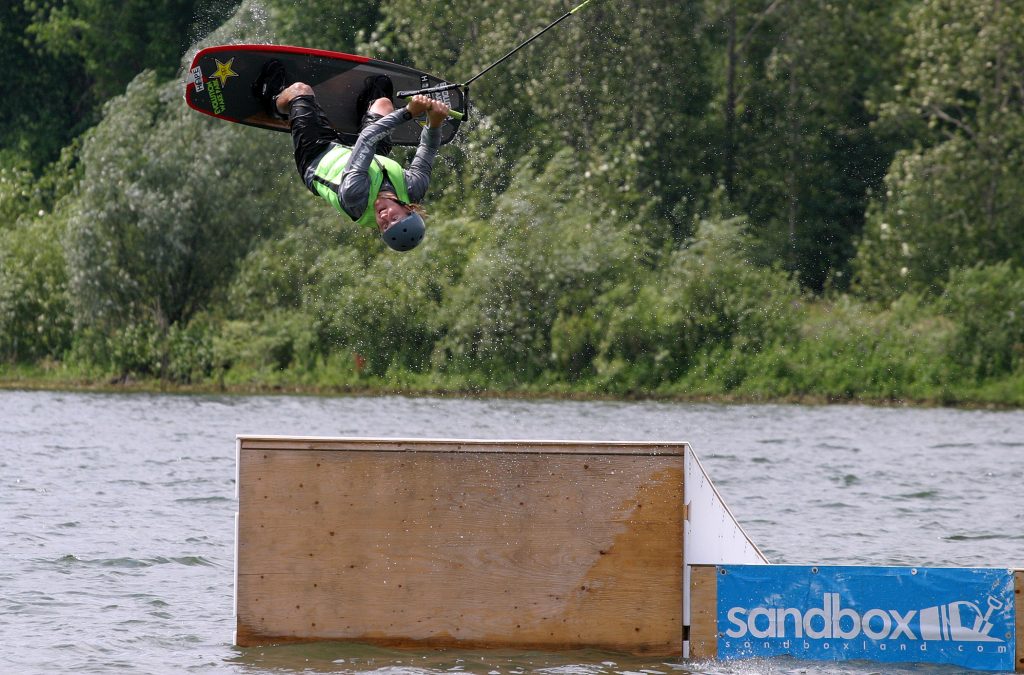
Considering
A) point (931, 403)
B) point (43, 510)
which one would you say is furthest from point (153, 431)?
point (931, 403)

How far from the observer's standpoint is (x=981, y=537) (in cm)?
1426

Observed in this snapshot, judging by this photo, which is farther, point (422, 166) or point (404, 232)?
point (422, 166)

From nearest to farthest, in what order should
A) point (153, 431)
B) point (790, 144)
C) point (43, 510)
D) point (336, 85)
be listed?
point (336, 85), point (43, 510), point (153, 431), point (790, 144)

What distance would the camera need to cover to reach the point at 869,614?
818 cm

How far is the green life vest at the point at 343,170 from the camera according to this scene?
28.7 ft

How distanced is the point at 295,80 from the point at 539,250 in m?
23.2

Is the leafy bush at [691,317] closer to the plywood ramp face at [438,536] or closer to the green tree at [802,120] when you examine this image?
the green tree at [802,120]

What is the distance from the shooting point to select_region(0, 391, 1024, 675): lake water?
28.6ft

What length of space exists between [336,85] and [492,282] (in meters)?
22.8

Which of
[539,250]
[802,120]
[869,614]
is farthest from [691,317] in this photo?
[869,614]

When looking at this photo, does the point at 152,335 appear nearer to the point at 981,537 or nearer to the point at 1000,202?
the point at 1000,202

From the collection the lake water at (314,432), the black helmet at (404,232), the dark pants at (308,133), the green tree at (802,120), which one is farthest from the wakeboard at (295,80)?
the green tree at (802,120)

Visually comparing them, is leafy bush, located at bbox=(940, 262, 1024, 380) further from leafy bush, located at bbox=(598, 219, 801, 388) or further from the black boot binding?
the black boot binding

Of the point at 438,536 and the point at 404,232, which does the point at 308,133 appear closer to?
the point at 404,232
